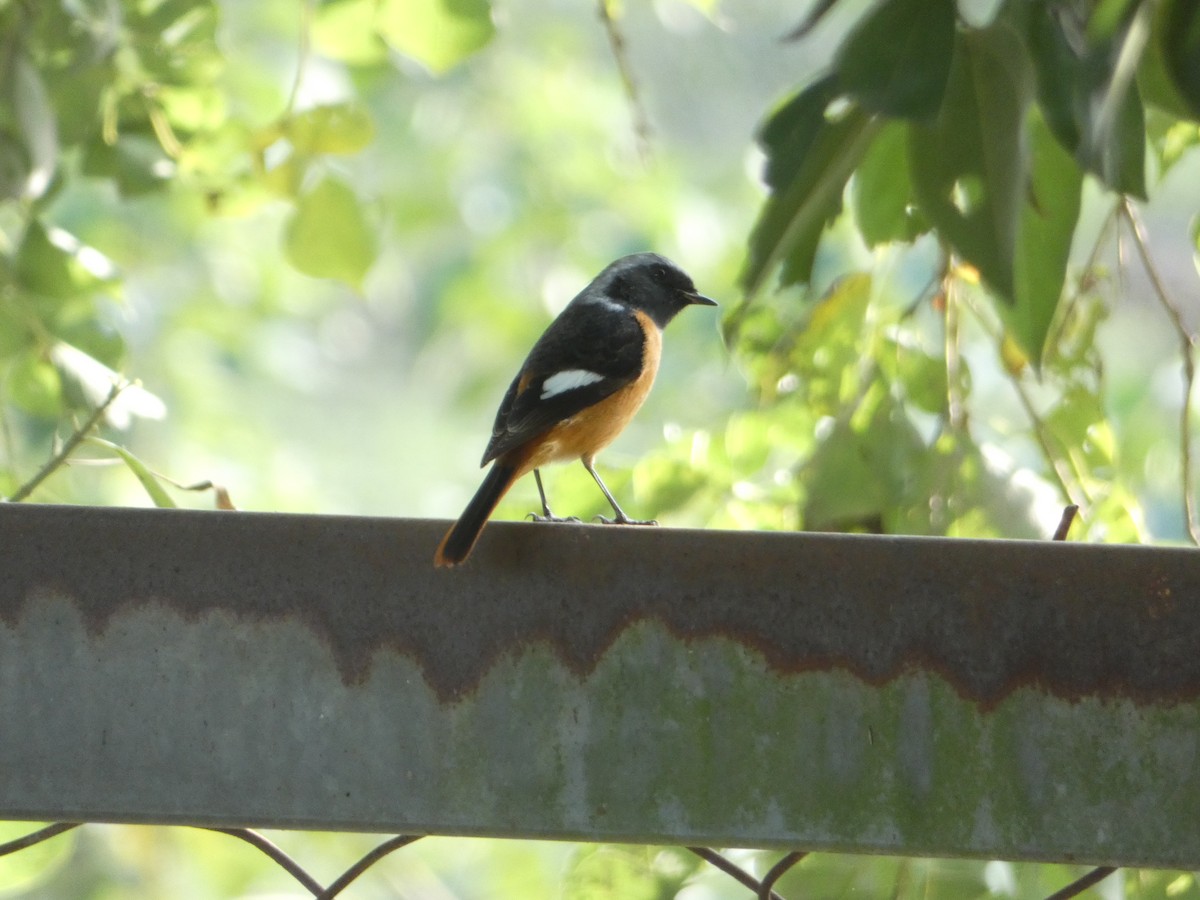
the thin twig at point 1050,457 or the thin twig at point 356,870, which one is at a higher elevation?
the thin twig at point 1050,457

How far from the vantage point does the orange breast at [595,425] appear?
8.21ft

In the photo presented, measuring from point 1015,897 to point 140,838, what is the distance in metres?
4.45

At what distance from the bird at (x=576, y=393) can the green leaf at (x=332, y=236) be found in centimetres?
37

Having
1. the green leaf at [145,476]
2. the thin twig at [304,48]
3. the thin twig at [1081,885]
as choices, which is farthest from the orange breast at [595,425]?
the thin twig at [1081,885]

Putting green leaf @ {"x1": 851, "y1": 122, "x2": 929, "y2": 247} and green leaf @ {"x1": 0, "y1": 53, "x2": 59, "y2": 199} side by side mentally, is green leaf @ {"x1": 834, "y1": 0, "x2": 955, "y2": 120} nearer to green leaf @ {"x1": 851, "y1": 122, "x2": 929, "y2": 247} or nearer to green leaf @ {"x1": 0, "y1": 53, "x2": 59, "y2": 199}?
green leaf @ {"x1": 851, "y1": 122, "x2": 929, "y2": 247}

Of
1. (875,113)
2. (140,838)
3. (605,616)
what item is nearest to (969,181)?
(875,113)

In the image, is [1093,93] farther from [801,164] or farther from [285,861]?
[285,861]

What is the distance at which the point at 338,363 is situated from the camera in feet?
31.4

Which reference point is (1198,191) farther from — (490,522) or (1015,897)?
(490,522)

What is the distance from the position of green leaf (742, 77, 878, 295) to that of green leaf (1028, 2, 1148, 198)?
176mm

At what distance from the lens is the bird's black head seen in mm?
3387

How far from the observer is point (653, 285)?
11.3 feet

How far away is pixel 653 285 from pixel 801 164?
224 centimetres

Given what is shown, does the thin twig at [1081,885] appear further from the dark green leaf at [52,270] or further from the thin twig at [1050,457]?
the dark green leaf at [52,270]
